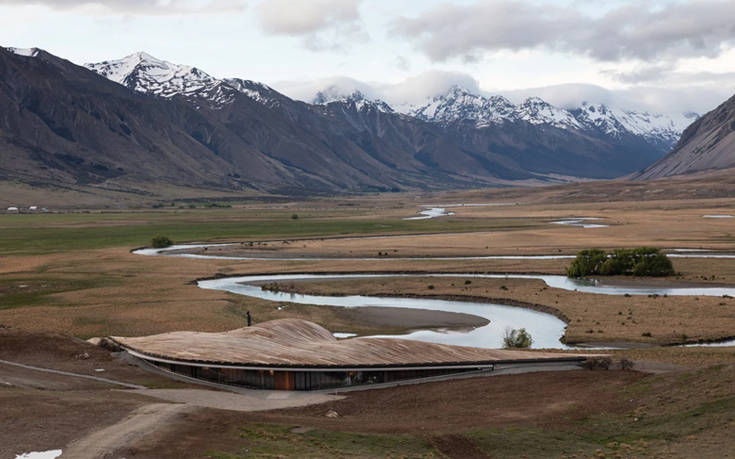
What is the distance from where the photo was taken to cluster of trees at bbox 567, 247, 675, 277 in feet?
281

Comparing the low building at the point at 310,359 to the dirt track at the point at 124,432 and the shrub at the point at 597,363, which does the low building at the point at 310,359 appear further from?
the dirt track at the point at 124,432

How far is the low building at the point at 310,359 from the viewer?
121 feet

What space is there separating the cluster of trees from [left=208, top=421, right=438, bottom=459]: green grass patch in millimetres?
64361

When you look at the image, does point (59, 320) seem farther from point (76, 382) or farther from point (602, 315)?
point (602, 315)

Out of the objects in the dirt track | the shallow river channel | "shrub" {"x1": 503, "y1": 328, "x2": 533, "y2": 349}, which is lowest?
the shallow river channel

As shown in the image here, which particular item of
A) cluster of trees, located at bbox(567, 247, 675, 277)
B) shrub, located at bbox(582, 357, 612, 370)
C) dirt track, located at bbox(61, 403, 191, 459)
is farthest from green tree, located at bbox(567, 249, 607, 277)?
dirt track, located at bbox(61, 403, 191, 459)

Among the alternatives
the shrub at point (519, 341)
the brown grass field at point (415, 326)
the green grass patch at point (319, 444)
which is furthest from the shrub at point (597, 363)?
the green grass patch at point (319, 444)

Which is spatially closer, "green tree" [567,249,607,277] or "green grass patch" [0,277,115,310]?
"green grass patch" [0,277,115,310]

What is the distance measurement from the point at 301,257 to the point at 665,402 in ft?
283

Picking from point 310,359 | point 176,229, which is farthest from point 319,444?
point 176,229

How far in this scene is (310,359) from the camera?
123 feet

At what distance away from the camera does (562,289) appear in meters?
76.8

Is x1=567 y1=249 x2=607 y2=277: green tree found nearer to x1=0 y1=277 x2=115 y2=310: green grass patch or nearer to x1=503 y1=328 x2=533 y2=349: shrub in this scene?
x1=503 y1=328 x2=533 y2=349: shrub

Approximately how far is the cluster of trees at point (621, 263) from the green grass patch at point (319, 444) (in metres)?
64.4
